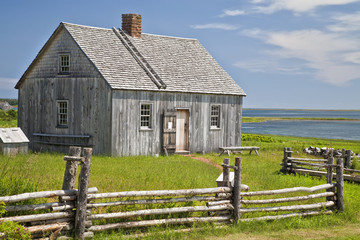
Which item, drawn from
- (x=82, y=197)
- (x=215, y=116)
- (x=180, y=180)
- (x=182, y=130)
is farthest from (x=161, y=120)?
(x=82, y=197)

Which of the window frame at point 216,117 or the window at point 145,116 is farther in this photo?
the window frame at point 216,117

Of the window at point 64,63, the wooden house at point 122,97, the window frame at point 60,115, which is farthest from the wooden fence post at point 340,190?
the window at point 64,63

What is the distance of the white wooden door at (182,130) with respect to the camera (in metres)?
25.5

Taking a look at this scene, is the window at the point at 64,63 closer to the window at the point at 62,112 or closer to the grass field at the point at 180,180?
the window at the point at 62,112

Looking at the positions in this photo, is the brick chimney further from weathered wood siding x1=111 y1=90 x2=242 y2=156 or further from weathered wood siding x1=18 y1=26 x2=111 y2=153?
weathered wood siding x1=111 y1=90 x2=242 y2=156

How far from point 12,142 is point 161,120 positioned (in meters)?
7.69

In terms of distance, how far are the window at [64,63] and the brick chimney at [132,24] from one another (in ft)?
16.0

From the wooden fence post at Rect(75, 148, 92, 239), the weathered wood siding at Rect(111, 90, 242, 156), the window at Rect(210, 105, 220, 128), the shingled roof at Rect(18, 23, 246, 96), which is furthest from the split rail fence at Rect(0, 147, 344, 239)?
the window at Rect(210, 105, 220, 128)

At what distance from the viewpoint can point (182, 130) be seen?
84.3ft

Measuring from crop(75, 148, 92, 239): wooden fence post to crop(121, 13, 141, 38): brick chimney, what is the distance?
19.1 meters

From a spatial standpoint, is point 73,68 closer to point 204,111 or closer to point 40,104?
point 40,104

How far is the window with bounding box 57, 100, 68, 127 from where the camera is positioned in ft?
79.2

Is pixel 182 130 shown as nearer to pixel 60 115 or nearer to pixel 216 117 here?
pixel 216 117

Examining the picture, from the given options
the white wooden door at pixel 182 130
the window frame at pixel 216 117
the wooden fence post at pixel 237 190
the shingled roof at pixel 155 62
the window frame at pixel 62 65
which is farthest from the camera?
the window frame at pixel 216 117
